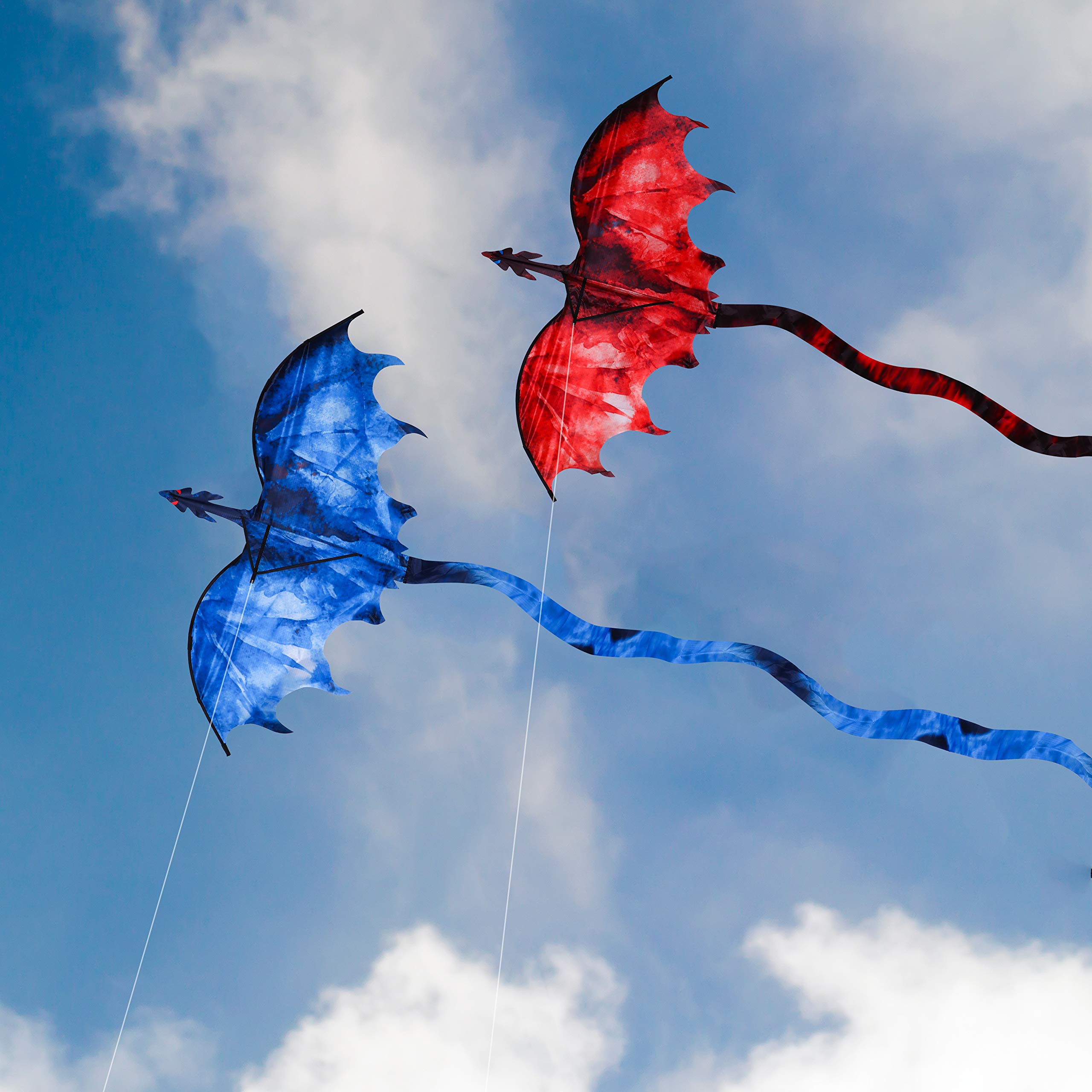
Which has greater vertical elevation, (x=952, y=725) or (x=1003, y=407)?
(x=1003, y=407)

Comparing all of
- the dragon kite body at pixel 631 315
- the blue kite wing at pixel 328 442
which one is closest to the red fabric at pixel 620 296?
the dragon kite body at pixel 631 315

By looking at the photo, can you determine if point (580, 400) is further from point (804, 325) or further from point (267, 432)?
point (267, 432)

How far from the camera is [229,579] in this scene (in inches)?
355

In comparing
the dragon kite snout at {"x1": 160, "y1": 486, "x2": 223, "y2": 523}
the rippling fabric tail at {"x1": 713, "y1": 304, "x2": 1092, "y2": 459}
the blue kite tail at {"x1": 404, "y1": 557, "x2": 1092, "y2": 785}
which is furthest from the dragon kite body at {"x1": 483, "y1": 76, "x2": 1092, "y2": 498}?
the dragon kite snout at {"x1": 160, "y1": 486, "x2": 223, "y2": 523}

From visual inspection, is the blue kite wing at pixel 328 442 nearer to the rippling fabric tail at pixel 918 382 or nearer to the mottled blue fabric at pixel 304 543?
the mottled blue fabric at pixel 304 543

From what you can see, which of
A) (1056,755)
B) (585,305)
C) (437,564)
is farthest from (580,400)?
(1056,755)

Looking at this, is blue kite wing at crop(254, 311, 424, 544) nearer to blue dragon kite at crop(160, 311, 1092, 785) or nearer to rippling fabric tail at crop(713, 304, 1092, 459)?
blue dragon kite at crop(160, 311, 1092, 785)

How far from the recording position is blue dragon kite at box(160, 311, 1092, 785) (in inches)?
324

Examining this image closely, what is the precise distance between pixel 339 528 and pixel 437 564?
1201 millimetres

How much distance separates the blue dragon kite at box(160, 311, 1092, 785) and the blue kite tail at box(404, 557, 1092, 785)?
2 centimetres

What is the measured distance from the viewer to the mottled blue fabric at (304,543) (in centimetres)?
851

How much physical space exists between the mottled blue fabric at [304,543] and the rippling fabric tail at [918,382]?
415cm

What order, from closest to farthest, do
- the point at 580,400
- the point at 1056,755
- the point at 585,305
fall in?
the point at 1056,755, the point at 585,305, the point at 580,400

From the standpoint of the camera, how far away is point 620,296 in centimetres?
866
